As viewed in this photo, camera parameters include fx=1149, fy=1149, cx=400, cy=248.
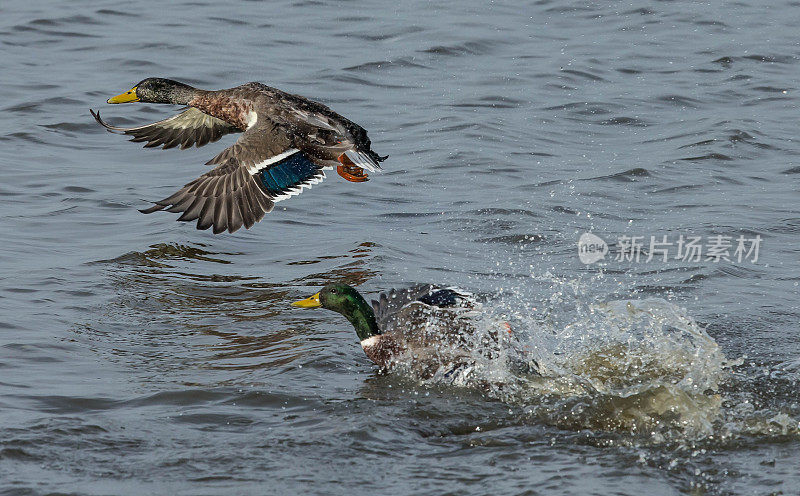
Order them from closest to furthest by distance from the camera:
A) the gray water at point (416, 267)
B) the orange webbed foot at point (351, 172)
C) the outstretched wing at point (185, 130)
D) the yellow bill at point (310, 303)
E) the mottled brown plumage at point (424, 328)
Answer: the gray water at point (416, 267) → the mottled brown plumage at point (424, 328) → the yellow bill at point (310, 303) → the orange webbed foot at point (351, 172) → the outstretched wing at point (185, 130)

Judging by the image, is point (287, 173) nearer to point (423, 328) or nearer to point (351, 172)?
point (351, 172)

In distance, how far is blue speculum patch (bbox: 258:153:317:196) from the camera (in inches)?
295

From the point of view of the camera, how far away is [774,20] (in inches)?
594

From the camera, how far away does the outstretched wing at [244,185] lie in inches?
289

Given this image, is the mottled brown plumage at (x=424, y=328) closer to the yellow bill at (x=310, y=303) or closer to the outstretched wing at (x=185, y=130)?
the yellow bill at (x=310, y=303)

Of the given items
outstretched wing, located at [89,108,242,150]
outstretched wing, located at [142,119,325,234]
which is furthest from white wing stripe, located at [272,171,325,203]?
outstretched wing, located at [89,108,242,150]

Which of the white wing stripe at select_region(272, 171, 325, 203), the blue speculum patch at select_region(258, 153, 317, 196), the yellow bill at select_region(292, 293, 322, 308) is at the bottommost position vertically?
the yellow bill at select_region(292, 293, 322, 308)

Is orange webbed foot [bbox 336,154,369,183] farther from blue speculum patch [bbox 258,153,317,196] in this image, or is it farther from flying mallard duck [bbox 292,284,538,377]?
flying mallard duck [bbox 292,284,538,377]

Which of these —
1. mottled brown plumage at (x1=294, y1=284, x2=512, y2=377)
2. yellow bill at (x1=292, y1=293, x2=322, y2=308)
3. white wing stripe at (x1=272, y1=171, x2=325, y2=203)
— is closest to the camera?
mottled brown plumage at (x1=294, y1=284, x2=512, y2=377)

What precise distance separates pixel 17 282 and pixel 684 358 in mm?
3870

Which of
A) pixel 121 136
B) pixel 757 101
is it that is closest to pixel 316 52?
pixel 121 136

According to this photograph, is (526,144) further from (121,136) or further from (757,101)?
(121,136)

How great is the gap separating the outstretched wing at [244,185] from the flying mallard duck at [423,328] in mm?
1648

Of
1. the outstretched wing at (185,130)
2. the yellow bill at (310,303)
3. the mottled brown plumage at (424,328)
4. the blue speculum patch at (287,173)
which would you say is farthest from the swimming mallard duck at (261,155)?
the mottled brown plumage at (424,328)
